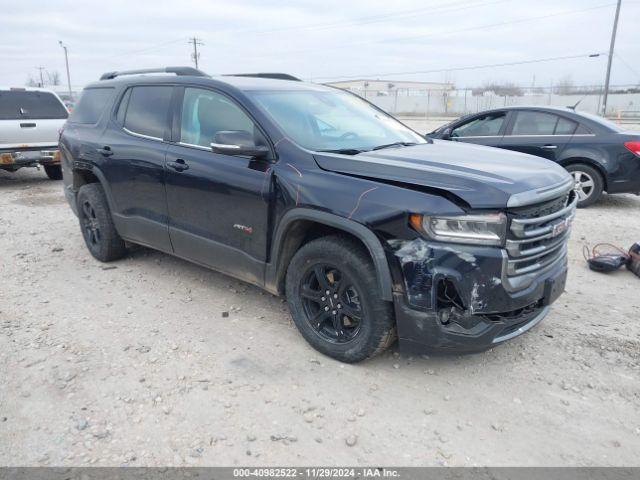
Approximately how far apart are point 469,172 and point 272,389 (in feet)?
5.84

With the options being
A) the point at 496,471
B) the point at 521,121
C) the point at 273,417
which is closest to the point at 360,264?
the point at 273,417

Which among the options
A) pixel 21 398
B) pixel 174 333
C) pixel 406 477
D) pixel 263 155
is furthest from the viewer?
pixel 174 333

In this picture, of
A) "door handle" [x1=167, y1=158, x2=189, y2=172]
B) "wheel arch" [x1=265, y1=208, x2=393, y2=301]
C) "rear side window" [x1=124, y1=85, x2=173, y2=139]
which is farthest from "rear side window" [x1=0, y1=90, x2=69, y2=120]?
"wheel arch" [x1=265, y1=208, x2=393, y2=301]

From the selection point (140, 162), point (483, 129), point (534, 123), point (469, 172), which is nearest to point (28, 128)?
point (140, 162)

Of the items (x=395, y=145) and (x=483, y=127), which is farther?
(x=483, y=127)

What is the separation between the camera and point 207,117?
4.04 meters

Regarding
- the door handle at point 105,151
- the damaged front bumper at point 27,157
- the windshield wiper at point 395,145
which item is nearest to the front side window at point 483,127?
the windshield wiper at point 395,145

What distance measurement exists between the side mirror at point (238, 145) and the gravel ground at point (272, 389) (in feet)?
4.42

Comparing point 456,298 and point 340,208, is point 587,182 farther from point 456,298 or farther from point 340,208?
point 340,208

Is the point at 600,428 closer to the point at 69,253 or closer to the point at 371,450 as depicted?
the point at 371,450

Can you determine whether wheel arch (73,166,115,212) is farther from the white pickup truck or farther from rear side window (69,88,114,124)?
the white pickup truck

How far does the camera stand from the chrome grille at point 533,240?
2824 mm

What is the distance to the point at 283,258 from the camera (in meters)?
3.54

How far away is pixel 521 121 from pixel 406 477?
6.92 m
